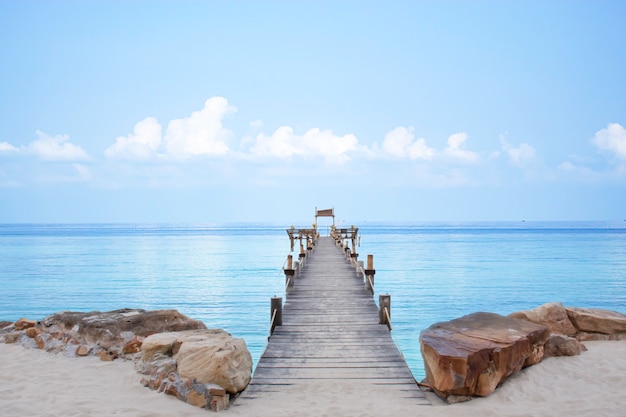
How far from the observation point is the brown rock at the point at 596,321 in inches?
430

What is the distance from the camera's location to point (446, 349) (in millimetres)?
8289

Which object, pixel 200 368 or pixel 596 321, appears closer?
pixel 200 368

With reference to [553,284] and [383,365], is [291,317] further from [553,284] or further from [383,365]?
[553,284]

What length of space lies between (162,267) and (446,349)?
43.2 metres

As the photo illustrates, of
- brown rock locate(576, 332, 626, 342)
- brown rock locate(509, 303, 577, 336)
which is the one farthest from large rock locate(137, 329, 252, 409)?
brown rock locate(576, 332, 626, 342)

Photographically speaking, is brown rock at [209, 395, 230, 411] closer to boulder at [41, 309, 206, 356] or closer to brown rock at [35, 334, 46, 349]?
boulder at [41, 309, 206, 356]

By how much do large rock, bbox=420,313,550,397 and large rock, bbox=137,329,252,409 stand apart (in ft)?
11.3

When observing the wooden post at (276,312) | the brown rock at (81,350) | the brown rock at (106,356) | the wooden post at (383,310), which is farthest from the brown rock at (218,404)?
the wooden post at (383,310)

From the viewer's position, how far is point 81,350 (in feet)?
35.0

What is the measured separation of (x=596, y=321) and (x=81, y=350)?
11.9 m

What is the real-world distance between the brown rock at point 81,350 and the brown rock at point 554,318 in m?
10.4

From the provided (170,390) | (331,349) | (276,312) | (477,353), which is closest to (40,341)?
(170,390)

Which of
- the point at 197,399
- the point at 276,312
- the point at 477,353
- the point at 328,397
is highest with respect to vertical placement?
the point at 477,353

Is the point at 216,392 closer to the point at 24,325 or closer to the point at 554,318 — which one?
the point at 24,325
